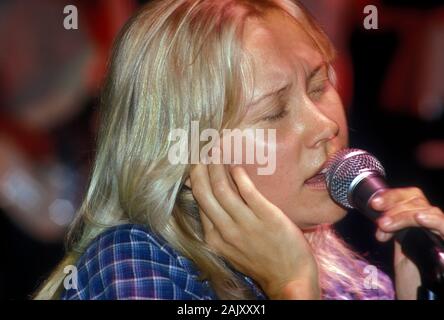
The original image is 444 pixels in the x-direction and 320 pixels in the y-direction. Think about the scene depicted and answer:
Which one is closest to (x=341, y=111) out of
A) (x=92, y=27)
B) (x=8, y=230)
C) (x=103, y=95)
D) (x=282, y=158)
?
(x=282, y=158)

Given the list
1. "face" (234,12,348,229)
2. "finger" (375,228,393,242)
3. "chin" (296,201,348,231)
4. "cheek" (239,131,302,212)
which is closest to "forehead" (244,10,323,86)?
"face" (234,12,348,229)

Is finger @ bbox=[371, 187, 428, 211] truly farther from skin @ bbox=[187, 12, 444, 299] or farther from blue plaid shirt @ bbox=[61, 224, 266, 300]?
blue plaid shirt @ bbox=[61, 224, 266, 300]

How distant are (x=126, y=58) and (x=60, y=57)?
2.40 feet

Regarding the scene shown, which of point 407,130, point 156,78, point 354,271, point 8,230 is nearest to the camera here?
point 156,78

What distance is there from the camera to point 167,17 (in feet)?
3.80

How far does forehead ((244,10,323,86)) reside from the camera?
1142mm

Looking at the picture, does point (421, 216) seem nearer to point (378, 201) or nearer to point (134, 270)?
point (378, 201)

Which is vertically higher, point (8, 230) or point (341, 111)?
point (341, 111)

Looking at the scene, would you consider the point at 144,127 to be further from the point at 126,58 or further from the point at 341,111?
the point at 341,111

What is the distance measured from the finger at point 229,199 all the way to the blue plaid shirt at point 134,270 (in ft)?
0.36

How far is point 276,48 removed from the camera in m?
1.16

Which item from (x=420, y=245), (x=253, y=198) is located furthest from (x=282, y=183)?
(x=420, y=245)

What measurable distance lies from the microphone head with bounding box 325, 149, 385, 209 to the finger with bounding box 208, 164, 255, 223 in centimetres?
14

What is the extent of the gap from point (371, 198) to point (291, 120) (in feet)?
0.88
